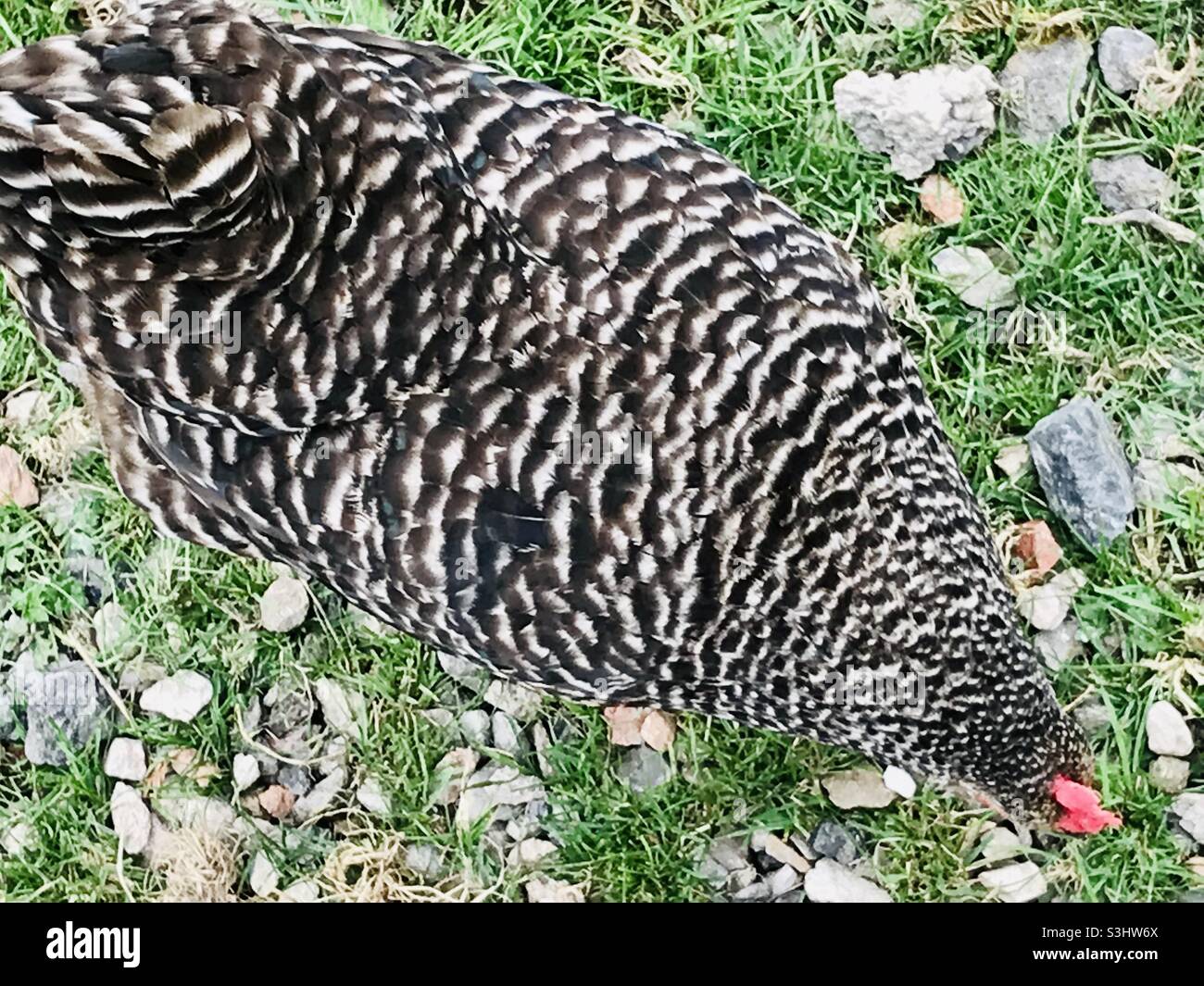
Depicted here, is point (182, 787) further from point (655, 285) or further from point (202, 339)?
point (655, 285)

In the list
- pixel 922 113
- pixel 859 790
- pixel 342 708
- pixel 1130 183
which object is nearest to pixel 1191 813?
pixel 859 790

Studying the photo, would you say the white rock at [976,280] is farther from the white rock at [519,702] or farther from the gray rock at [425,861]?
the gray rock at [425,861]

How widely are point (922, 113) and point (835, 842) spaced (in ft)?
2.48

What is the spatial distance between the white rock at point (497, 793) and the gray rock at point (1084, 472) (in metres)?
0.61

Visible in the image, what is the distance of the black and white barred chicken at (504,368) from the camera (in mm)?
888

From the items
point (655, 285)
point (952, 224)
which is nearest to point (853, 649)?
point (655, 285)

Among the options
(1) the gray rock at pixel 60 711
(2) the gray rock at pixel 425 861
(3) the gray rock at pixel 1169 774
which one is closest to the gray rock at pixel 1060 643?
(3) the gray rock at pixel 1169 774

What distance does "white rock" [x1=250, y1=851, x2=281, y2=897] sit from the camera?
4.31 feet

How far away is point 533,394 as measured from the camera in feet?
3.10

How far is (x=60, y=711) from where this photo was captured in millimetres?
1344

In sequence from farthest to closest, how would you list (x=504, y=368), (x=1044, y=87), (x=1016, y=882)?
(x=1044, y=87)
(x=1016, y=882)
(x=504, y=368)

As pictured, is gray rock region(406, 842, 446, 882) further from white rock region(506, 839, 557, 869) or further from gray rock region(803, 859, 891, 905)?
gray rock region(803, 859, 891, 905)

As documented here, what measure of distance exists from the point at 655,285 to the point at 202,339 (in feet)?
1.09

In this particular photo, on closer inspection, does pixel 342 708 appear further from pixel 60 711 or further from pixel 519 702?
pixel 60 711
